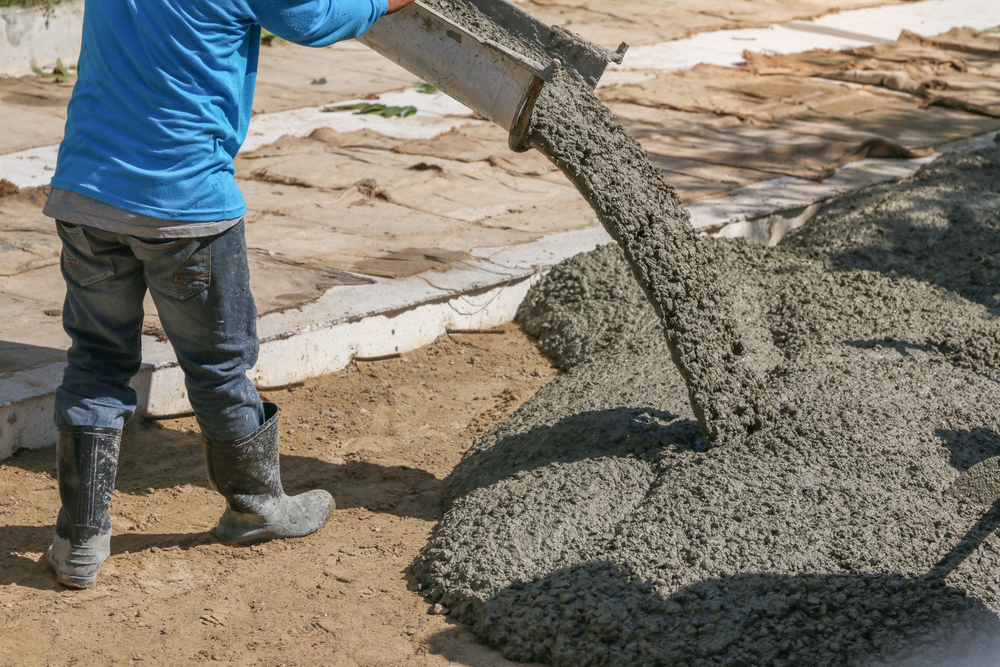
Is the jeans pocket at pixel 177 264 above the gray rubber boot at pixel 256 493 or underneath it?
above

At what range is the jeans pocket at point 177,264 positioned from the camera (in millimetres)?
2316

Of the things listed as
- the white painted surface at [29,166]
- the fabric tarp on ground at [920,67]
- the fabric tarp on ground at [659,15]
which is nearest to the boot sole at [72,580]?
the white painted surface at [29,166]

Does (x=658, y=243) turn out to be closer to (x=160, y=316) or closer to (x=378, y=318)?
(x=378, y=318)

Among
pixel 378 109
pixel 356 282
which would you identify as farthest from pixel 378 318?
pixel 378 109

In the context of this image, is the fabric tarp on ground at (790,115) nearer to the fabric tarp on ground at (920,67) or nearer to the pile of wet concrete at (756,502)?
the fabric tarp on ground at (920,67)

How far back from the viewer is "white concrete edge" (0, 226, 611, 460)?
315 centimetres

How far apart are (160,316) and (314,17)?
0.87 metres

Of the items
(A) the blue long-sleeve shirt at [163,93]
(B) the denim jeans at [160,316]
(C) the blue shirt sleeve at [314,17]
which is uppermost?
(C) the blue shirt sleeve at [314,17]

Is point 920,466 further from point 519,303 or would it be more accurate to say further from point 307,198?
point 307,198

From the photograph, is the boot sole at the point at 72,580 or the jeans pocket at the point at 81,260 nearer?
the jeans pocket at the point at 81,260

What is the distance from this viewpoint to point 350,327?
13.1ft

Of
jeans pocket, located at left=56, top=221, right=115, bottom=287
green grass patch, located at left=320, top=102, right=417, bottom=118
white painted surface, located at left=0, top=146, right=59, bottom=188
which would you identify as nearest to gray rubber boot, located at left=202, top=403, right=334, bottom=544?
jeans pocket, located at left=56, top=221, right=115, bottom=287

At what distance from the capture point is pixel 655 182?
3240 millimetres

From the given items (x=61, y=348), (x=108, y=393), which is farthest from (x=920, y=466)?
(x=61, y=348)
